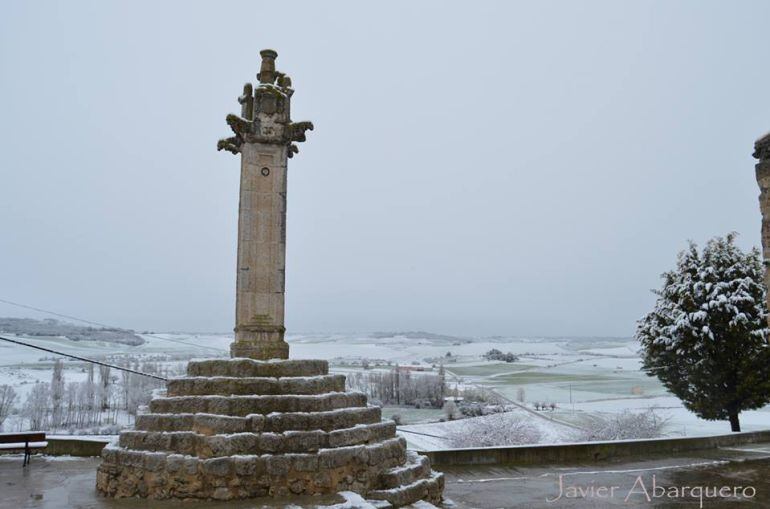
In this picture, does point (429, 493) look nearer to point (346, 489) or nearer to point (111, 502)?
point (346, 489)

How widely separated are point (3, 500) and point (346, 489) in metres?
4.13

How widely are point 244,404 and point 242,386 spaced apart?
344mm

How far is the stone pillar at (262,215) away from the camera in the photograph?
8594 millimetres

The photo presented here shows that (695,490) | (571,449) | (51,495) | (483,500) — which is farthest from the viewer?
(571,449)

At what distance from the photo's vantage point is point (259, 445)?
22.4 ft

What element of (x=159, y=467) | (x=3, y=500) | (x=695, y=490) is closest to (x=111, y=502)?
(x=159, y=467)

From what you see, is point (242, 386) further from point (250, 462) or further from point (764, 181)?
point (764, 181)

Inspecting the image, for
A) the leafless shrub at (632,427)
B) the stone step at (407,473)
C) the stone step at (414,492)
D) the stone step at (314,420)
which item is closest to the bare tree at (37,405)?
the leafless shrub at (632,427)

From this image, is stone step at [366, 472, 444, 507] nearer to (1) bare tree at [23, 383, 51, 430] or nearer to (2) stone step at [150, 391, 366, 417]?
(2) stone step at [150, 391, 366, 417]

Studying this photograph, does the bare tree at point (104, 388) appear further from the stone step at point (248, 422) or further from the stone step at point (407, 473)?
the stone step at point (407, 473)

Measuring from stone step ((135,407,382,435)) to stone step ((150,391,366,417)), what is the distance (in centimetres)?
12

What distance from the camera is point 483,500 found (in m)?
8.12

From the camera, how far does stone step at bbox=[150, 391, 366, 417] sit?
7188 millimetres

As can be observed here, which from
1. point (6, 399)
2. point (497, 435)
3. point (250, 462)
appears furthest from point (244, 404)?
point (6, 399)
